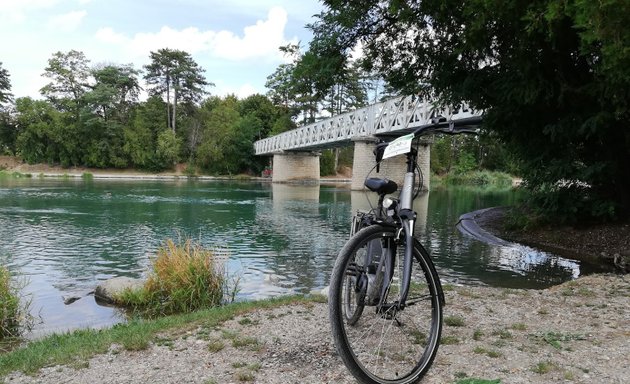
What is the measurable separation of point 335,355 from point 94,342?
7.53 feet

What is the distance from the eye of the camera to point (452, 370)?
132 inches

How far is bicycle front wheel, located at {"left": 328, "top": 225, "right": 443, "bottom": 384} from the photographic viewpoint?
9.32 ft

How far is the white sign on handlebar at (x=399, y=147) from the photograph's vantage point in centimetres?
324

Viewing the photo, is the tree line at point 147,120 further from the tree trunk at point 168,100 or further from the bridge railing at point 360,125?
the bridge railing at point 360,125

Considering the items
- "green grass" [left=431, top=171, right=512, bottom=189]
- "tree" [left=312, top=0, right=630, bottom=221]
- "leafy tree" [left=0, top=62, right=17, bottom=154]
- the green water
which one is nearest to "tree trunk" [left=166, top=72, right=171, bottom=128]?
"leafy tree" [left=0, top=62, right=17, bottom=154]

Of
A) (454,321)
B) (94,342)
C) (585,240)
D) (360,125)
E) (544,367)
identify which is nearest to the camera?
(544,367)

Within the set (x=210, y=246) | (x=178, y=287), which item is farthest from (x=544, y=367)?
(x=210, y=246)

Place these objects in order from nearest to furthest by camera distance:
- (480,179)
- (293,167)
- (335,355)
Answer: (335,355) < (293,167) < (480,179)

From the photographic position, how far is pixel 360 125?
41719mm

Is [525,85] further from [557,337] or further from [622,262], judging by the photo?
[557,337]

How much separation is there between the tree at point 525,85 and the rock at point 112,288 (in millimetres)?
6568

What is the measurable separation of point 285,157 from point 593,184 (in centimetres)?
4765

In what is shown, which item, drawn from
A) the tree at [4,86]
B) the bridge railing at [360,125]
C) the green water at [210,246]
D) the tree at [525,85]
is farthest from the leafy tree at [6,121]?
the tree at [525,85]

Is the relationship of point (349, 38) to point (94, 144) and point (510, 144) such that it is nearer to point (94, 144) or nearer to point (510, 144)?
point (510, 144)
